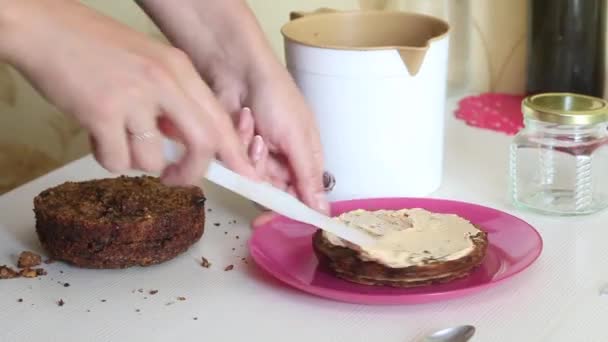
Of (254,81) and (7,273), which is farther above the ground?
(254,81)

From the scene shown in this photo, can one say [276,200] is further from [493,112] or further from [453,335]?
[493,112]

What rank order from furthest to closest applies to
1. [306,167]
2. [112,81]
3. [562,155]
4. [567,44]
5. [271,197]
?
[567,44] < [562,155] < [306,167] < [271,197] < [112,81]

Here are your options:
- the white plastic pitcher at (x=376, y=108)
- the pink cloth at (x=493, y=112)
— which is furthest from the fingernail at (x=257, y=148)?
the pink cloth at (x=493, y=112)

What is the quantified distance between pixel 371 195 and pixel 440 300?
0.70 ft

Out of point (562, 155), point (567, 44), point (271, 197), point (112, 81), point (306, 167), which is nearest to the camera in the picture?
point (112, 81)

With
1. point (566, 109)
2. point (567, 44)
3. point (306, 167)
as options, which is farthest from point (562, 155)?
point (306, 167)

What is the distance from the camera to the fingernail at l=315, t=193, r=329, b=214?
0.84 meters

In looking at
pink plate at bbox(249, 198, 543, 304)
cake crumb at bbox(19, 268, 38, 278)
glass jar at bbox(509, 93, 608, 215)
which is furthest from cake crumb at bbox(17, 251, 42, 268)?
glass jar at bbox(509, 93, 608, 215)

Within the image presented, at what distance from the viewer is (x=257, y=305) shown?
746 millimetres

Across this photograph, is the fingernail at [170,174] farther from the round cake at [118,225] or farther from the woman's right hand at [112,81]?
the round cake at [118,225]

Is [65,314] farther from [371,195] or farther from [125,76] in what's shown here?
[371,195]

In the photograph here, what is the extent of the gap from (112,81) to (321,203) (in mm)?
283

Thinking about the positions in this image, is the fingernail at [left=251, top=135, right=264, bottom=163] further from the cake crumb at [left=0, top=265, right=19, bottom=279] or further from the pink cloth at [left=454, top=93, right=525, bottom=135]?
the pink cloth at [left=454, top=93, right=525, bottom=135]

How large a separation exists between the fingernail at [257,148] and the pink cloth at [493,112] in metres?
0.41
